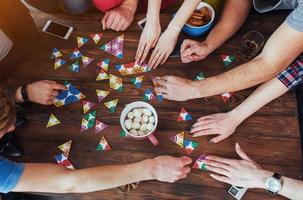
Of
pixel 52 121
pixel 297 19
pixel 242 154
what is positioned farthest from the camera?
pixel 52 121

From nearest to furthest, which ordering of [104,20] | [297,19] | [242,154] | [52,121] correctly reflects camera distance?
[297,19], [242,154], [52,121], [104,20]

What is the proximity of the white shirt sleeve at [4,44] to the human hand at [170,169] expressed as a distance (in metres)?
1.02

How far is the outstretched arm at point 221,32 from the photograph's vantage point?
5.00ft

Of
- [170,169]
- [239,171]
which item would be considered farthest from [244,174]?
[170,169]

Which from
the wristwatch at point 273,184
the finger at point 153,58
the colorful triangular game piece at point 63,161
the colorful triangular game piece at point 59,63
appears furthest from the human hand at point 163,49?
the wristwatch at point 273,184

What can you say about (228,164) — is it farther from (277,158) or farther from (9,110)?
(9,110)

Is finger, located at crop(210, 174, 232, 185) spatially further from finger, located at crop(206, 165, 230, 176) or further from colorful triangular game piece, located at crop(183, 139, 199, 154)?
colorful triangular game piece, located at crop(183, 139, 199, 154)

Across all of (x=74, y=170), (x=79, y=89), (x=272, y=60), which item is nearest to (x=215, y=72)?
(x=272, y=60)

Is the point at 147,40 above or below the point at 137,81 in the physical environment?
above

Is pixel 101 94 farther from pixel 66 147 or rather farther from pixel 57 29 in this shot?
pixel 57 29

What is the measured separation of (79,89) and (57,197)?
0.50 metres

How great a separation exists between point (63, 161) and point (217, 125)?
68 centimetres

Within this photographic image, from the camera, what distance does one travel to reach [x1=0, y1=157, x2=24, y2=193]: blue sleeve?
120 centimetres

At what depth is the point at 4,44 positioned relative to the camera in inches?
65.8
